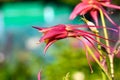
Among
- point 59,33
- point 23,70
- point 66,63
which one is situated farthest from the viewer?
point 23,70

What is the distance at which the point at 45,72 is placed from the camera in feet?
10.9

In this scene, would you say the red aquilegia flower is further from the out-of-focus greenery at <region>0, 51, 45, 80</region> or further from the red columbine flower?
the out-of-focus greenery at <region>0, 51, 45, 80</region>

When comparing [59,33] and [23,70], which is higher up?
[59,33]

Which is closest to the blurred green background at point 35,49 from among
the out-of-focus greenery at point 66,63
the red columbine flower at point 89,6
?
the out-of-focus greenery at point 66,63

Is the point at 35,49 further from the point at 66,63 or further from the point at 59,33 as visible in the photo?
the point at 59,33

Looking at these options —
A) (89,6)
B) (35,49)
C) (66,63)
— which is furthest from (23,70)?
(35,49)

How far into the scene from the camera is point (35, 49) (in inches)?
332

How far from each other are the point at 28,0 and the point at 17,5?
324 millimetres

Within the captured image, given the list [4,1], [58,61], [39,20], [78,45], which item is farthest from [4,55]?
[4,1]

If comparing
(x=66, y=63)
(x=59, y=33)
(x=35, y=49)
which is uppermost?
(x=59, y=33)

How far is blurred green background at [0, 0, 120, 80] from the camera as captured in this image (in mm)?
3182

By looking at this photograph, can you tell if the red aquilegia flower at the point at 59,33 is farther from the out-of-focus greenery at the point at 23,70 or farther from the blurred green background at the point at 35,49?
the out-of-focus greenery at the point at 23,70

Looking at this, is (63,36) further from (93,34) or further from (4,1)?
(4,1)

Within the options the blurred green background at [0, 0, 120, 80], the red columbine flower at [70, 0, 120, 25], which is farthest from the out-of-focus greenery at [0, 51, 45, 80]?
the red columbine flower at [70, 0, 120, 25]
